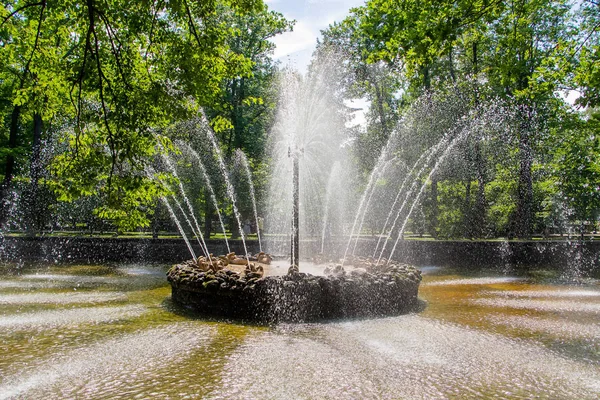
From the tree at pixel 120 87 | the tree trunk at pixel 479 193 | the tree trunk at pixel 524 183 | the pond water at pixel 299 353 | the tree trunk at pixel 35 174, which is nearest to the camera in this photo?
the pond water at pixel 299 353

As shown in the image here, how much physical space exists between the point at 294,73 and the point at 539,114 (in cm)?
1508

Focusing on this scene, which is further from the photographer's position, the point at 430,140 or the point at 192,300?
the point at 430,140

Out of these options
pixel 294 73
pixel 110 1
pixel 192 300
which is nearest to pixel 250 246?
pixel 294 73

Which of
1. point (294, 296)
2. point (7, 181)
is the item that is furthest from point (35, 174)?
point (294, 296)

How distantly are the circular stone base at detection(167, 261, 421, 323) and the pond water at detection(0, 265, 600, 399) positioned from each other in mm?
479

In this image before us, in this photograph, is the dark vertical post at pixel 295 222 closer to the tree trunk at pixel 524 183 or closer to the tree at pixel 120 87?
the tree at pixel 120 87

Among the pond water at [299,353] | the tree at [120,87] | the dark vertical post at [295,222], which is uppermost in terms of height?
the tree at [120,87]

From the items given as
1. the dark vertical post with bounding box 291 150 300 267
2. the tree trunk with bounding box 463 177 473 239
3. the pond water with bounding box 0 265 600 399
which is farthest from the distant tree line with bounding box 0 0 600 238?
the pond water with bounding box 0 265 600 399

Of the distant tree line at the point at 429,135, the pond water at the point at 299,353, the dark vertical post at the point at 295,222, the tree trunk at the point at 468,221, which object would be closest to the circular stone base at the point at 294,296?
the pond water at the point at 299,353

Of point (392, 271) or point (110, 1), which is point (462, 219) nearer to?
point (392, 271)

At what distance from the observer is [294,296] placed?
8.70 m

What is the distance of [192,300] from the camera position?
9516mm

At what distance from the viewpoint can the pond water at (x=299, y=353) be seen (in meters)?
5.06

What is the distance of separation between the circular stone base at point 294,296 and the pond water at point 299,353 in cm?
48
